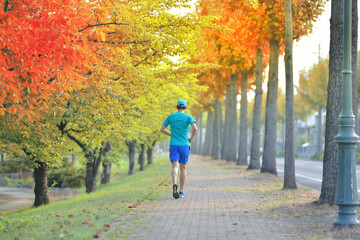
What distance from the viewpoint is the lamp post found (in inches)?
285

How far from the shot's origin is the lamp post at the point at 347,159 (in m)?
7.25

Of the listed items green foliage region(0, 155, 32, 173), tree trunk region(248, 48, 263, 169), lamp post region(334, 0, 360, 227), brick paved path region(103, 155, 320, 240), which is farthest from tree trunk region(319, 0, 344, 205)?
green foliage region(0, 155, 32, 173)

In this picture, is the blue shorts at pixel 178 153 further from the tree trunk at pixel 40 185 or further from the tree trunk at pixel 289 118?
the tree trunk at pixel 40 185

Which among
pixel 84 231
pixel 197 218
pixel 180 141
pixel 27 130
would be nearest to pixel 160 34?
pixel 180 141

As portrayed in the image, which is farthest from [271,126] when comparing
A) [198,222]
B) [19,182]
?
[19,182]

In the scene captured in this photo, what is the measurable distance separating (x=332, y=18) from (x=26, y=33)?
5.96m

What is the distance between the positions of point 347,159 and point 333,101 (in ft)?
8.33

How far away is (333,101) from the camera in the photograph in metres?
9.68

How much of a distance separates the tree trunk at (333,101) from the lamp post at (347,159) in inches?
86.0

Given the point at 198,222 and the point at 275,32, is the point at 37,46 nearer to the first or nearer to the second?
the point at 198,222

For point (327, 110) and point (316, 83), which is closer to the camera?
point (327, 110)

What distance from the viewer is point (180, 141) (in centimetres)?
1060

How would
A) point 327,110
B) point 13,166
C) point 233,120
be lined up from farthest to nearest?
point 13,166
point 233,120
point 327,110

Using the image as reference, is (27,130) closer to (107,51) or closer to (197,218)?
(107,51)
